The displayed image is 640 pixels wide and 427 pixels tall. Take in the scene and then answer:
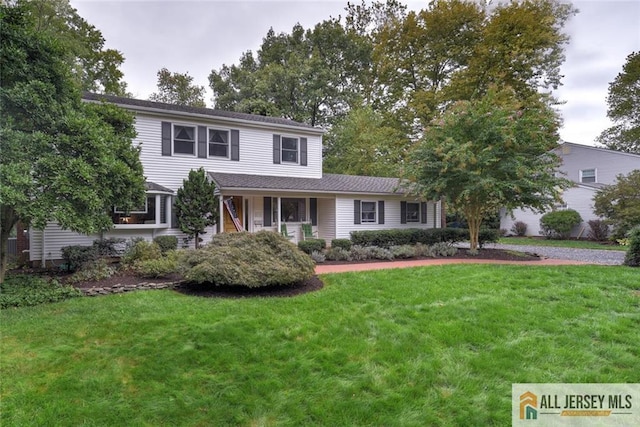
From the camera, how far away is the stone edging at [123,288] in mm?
6723

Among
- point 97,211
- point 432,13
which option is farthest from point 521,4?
point 97,211

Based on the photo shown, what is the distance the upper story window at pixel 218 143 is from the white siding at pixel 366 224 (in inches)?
198

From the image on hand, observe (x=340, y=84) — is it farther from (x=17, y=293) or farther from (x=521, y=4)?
(x=17, y=293)

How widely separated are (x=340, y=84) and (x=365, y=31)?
4854mm

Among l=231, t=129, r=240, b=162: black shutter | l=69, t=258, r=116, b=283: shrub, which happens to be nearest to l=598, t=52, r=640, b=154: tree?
l=231, t=129, r=240, b=162: black shutter

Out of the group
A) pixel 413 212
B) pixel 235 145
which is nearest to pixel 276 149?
pixel 235 145

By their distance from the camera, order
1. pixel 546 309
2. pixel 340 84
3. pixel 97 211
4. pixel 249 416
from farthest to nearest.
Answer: pixel 340 84, pixel 97 211, pixel 546 309, pixel 249 416

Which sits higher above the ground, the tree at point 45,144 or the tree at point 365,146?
the tree at point 365,146

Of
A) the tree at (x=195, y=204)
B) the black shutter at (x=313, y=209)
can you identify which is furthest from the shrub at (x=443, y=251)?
the tree at (x=195, y=204)

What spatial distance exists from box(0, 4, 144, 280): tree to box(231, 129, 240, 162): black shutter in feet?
23.1

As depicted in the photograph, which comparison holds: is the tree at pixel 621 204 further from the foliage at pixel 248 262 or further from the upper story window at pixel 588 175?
the foliage at pixel 248 262

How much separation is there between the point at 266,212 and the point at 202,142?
3.75m

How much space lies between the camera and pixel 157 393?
326 centimetres
